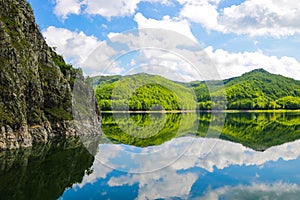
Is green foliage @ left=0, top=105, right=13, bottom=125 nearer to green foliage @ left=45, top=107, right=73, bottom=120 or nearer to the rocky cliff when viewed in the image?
the rocky cliff

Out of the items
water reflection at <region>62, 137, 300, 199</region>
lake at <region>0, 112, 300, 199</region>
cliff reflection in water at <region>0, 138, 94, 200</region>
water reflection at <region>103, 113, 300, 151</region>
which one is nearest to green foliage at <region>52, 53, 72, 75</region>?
water reflection at <region>103, 113, 300, 151</region>

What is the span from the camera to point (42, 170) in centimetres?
2564

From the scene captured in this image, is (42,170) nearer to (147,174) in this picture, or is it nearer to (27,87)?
(147,174)

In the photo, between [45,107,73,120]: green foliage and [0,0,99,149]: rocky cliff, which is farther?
[45,107,73,120]: green foliage

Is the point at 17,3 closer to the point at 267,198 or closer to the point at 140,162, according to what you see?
the point at 140,162

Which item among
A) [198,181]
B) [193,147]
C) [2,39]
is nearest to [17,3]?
[2,39]

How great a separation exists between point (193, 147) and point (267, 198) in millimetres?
18654

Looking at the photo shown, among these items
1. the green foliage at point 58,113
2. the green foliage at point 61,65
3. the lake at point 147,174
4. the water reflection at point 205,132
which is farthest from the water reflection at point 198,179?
the green foliage at point 61,65

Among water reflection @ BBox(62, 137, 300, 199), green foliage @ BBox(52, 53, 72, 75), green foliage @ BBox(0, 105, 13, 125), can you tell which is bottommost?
water reflection @ BBox(62, 137, 300, 199)

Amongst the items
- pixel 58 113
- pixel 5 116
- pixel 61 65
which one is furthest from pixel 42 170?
pixel 61 65

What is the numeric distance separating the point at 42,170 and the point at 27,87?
17.5 m

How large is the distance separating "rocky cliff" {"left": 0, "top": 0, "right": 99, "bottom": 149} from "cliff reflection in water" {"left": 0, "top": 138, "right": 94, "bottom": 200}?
2733 millimetres

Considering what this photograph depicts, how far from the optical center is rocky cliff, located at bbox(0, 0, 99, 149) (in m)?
34.1

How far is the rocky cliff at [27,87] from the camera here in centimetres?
3412
